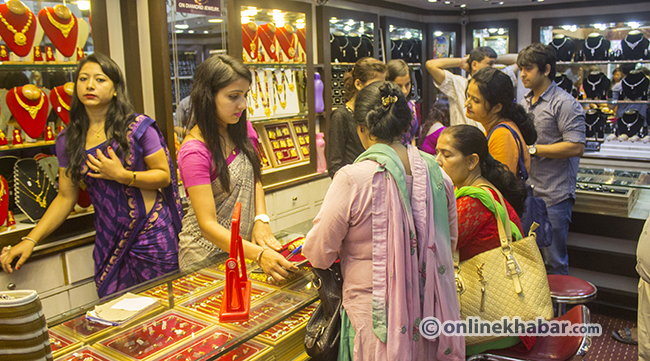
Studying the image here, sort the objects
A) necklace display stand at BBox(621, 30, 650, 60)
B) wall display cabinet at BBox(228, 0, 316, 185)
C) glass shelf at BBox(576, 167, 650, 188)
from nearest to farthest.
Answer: glass shelf at BBox(576, 167, 650, 188) < wall display cabinet at BBox(228, 0, 316, 185) < necklace display stand at BBox(621, 30, 650, 60)

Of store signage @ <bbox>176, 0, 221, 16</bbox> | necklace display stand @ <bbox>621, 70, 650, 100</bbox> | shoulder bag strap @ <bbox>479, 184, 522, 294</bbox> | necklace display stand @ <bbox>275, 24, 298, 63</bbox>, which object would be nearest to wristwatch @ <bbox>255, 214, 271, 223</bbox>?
shoulder bag strap @ <bbox>479, 184, 522, 294</bbox>

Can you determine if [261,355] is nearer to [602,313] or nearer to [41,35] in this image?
[41,35]

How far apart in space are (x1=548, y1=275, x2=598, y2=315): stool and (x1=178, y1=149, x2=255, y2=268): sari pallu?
1.39 meters

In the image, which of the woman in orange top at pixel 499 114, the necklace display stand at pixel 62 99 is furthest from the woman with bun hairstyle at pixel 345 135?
the necklace display stand at pixel 62 99

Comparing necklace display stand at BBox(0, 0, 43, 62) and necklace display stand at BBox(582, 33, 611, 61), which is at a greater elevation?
necklace display stand at BBox(582, 33, 611, 61)

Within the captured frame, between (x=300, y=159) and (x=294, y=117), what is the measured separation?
1.29 ft

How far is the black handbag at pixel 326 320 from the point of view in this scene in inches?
58.6

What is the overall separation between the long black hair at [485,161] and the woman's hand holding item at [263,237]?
852 mm

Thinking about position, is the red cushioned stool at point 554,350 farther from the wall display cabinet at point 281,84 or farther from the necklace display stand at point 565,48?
the necklace display stand at point 565,48

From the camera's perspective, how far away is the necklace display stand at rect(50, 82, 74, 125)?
281 centimetres

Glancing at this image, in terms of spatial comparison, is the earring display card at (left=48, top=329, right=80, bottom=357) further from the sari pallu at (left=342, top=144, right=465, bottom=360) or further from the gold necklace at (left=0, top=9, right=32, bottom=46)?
the gold necklace at (left=0, top=9, right=32, bottom=46)

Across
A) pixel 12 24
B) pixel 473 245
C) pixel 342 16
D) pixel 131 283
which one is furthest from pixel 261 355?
pixel 342 16

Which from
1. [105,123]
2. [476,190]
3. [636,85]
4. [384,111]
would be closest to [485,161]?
[476,190]

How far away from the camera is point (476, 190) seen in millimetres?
1856
